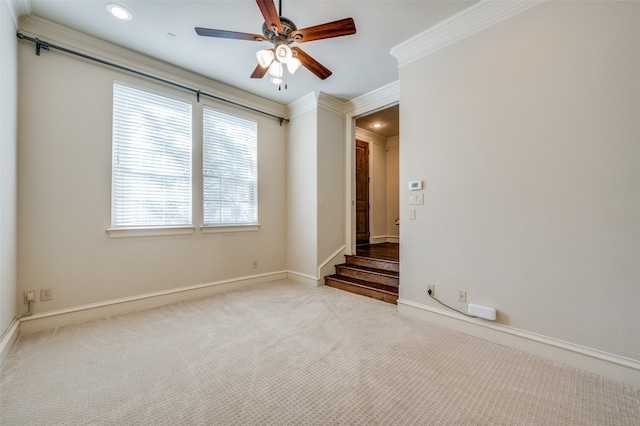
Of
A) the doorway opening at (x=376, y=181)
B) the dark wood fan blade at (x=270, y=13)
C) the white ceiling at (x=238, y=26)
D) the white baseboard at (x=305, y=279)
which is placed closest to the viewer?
the dark wood fan blade at (x=270, y=13)

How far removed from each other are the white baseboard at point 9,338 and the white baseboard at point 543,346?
11.5 feet

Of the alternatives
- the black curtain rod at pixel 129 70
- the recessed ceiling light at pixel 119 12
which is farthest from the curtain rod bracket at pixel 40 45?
the recessed ceiling light at pixel 119 12

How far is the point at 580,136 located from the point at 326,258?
3.15 metres

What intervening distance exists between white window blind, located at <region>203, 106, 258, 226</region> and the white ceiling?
0.71 metres

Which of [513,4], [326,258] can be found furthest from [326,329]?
[513,4]

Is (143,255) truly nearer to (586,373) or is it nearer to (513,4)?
(586,373)

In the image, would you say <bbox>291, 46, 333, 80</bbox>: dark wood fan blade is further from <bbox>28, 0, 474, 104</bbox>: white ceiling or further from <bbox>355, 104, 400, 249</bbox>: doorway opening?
<bbox>355, 104, 400, 249</bbox>: doorway opening

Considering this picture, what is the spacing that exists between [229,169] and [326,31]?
2.50 m

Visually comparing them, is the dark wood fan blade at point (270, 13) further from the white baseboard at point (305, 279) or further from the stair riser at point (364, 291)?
the white baseboard at point (305, 279)

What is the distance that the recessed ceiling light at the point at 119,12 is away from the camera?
90.7 inches

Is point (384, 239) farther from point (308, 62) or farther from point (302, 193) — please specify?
point (308, 62)

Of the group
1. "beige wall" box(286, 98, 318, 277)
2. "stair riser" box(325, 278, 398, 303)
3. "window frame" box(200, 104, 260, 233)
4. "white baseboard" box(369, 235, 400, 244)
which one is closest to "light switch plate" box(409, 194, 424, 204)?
"stair riser" box(325, 278, 398, 303)

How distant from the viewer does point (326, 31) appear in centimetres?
189

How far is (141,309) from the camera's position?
2996 millimetres
